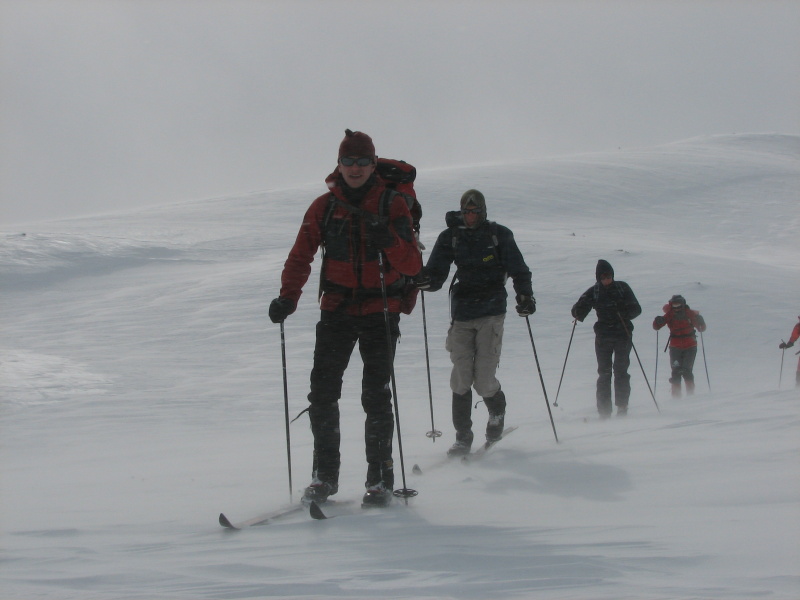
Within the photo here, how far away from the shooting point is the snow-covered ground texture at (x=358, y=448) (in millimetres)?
2641

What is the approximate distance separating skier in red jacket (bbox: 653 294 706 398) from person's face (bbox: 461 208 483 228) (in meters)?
5.08

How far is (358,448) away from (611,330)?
3.45 metres

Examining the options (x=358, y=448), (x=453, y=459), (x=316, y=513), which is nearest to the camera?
(x=316, y=513)

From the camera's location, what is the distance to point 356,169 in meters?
3.83

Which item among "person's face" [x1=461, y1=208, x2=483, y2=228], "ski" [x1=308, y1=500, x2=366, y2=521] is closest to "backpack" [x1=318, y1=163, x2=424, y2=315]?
"ski" [x1=308, y1=500, x2=366, y2=521]

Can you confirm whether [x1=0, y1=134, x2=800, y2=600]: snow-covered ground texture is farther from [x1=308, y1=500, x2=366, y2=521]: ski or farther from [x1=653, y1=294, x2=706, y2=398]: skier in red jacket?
[x1=653, y1=294, x2=706, y2=398]: skier in red jacket

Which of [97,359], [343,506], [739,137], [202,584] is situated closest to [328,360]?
[343,506]

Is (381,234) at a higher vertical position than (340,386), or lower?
higher

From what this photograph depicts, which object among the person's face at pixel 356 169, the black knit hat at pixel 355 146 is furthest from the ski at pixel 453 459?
the black knit hat at pixel 355 146

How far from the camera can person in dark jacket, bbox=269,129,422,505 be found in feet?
12.6

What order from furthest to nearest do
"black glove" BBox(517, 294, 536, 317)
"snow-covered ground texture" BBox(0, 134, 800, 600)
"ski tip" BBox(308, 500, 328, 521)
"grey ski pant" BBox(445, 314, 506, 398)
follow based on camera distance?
"grey ski pant" BBox(445, 314, 506, 398)
"black glove" BBox(517, 294, 536, 317)
"ski tip" BBox(308, 500, 328, 521)
"snow-covered ground texture" BBox(0, 134, 800, 600)

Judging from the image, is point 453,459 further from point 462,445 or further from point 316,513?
point 316,513

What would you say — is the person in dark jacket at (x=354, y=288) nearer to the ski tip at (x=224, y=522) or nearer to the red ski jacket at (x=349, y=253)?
the red ski jacket at (x=349, y=253)

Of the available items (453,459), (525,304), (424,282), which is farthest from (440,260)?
(453,459)
